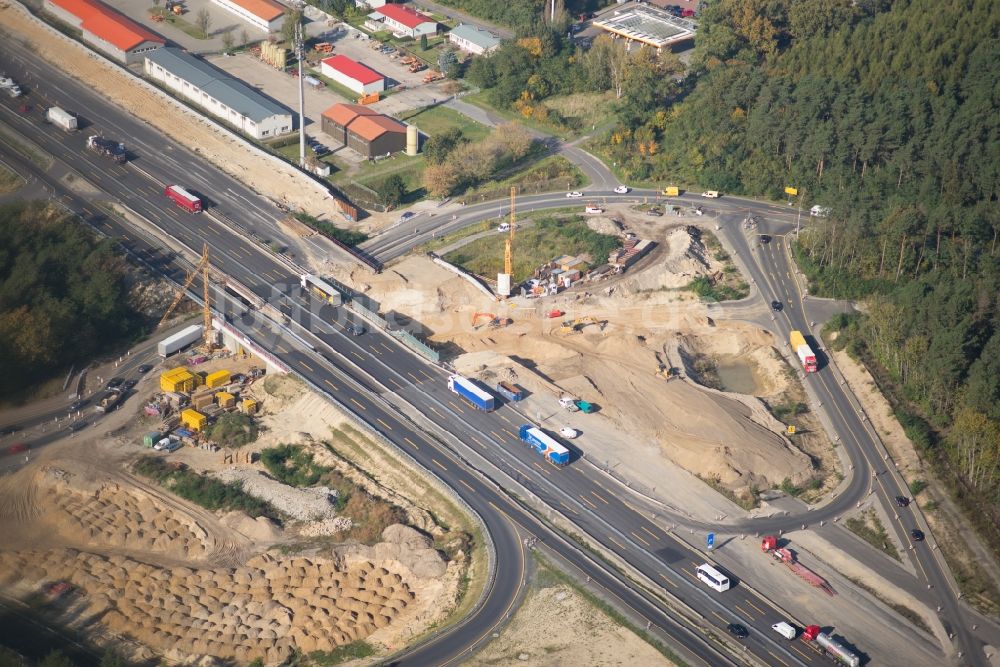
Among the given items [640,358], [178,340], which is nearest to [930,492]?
[640,358]

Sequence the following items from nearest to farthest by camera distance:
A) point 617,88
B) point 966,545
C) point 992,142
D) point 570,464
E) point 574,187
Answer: point 966,545 → point 570,464 → point 992,142 → point 574,187 → point 617,88

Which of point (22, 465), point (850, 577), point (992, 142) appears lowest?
point (22, 465)

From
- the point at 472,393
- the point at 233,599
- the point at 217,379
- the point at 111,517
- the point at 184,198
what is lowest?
the point at 111,517

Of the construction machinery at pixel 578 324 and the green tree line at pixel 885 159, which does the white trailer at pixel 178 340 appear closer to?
the construction machinery at pixel 578 324

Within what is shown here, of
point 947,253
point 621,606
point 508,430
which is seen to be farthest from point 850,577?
point 947,253

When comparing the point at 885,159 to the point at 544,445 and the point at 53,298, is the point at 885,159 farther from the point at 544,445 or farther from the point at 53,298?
the point at 53,298

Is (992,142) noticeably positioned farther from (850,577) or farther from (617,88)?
(850,577)

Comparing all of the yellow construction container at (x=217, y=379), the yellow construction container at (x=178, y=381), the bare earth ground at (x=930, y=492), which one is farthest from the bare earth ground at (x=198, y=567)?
the bare earth ground at (x=930, y=492)
